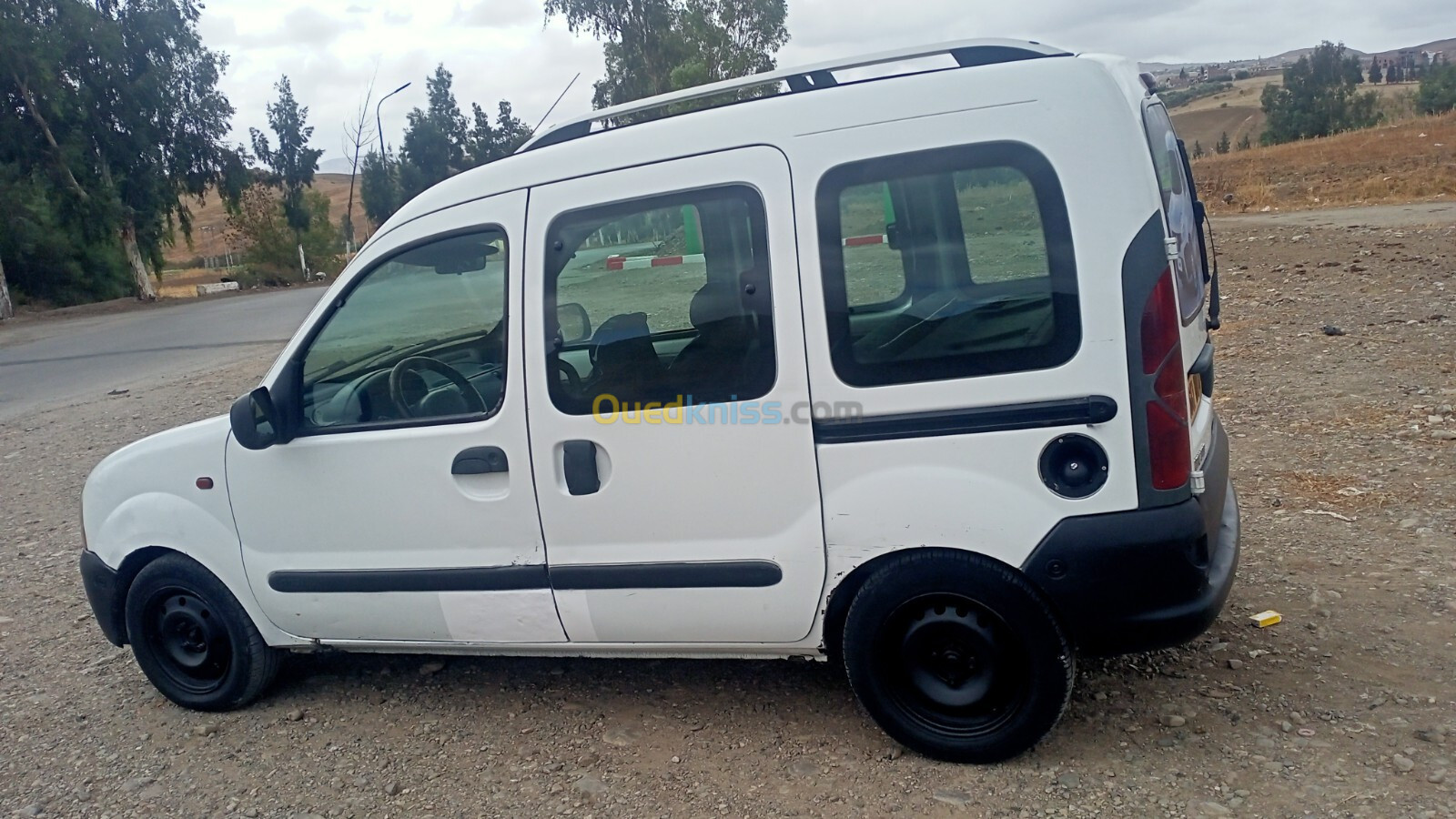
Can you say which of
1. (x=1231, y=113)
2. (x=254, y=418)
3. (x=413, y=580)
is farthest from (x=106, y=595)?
(x=1231, y=113)

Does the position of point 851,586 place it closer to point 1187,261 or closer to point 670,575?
point 670,575

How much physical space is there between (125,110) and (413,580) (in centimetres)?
3601

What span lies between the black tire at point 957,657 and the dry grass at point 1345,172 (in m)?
19.9

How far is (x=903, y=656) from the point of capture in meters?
3.30

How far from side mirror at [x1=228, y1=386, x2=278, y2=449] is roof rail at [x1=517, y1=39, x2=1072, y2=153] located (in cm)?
123

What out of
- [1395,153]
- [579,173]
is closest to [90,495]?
[579,173]

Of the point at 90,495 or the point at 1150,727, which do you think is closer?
the point at 1150,727

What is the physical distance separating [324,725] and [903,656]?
2185 millimetres

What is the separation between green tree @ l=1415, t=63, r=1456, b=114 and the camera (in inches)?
1737

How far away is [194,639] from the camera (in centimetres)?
424

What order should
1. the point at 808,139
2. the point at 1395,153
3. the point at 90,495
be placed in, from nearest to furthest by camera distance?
the point at 808,139 → the point at 90,495 → the point at 1395,153

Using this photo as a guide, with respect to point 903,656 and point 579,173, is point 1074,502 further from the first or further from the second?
point 579,173

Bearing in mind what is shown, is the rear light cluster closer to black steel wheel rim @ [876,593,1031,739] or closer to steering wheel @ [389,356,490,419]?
black steel wheel rim @ [876,593,1031,739]

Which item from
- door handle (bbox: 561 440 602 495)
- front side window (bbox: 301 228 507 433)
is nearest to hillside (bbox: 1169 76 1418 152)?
front side window (bbox: 301 228 507 433)
